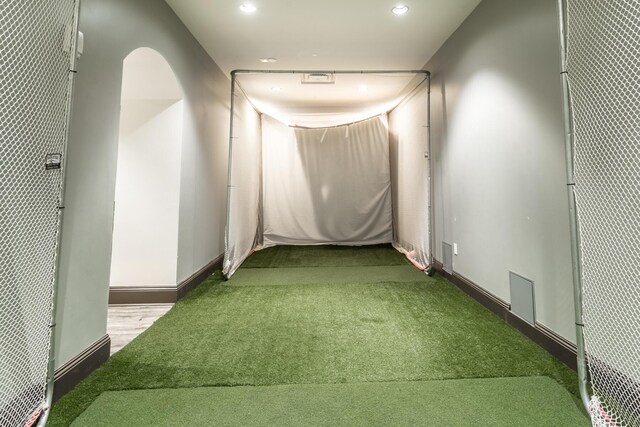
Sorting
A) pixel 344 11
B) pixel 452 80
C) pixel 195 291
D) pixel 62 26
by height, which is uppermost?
pixel 344 11

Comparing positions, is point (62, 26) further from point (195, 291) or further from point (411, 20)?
point (411, 20)

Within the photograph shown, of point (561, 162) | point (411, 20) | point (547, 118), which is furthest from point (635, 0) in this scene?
point (411, 20)

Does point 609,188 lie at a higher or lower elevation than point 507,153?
lower

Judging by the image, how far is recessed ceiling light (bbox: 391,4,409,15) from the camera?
256 centimetres

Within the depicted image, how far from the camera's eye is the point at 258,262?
448 centimetres

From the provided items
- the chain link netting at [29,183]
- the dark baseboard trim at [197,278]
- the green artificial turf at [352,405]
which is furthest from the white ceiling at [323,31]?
the green artificial turf at [352,405]

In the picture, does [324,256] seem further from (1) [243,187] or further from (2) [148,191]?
(2) [148,191]

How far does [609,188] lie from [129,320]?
3.31 metres

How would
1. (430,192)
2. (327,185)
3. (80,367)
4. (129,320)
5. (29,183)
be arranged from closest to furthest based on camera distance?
1. (29,183)
2. (80,367)
3. (129,320)
4. (430,192)
5. (327,185)

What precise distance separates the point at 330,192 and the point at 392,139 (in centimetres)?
159

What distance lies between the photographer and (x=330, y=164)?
5980 mm

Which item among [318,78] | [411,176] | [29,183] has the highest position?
[318,78]

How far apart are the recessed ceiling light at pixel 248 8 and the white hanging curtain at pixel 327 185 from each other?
3233mm

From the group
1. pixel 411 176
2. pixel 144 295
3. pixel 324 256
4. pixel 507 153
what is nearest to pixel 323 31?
pixel 507 153
